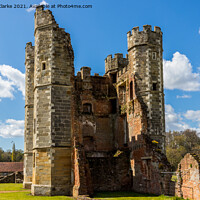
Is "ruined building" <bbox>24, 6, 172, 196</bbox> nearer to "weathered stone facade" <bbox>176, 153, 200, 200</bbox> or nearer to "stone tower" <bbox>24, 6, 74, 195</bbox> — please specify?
"stone tower" <bbox>24, 6, 74, 195</bbox>

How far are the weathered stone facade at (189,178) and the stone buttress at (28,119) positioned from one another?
561 inches

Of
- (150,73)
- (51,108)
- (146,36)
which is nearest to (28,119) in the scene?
(51,108)

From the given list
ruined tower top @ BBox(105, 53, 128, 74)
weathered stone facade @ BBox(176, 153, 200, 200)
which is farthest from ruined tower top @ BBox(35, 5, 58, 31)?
weathered stone facade @ BBox(176, 153, 200, 200)

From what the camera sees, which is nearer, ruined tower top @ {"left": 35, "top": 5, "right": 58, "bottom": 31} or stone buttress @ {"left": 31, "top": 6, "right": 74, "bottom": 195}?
stone buttress @ {"left": 31, "top": 6, "right": 74, "bottom": 195}

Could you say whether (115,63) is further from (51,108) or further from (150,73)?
(51,108)

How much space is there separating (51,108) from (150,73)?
765cm

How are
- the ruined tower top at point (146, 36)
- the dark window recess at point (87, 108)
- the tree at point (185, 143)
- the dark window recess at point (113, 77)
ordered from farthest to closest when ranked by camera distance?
the tree at point (185, 143) < the dark window recess at point (113, 77) < the dark window recess at point (87, 108) < the ruined tower top at point (146, 36)

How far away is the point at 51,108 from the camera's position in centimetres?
1914

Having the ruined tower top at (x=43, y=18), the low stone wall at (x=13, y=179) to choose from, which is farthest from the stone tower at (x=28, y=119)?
the low stone wall at (x=13, y=179)

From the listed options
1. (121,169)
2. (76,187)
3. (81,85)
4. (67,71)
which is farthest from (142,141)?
(81,85)

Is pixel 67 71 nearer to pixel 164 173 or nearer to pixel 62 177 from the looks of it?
pixel 62 177

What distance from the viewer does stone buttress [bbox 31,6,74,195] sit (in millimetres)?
18328

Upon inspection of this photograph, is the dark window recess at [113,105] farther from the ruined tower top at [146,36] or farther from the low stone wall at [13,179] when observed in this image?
the low stone wall at [13,179]

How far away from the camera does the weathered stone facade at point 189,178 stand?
44.5 ft
